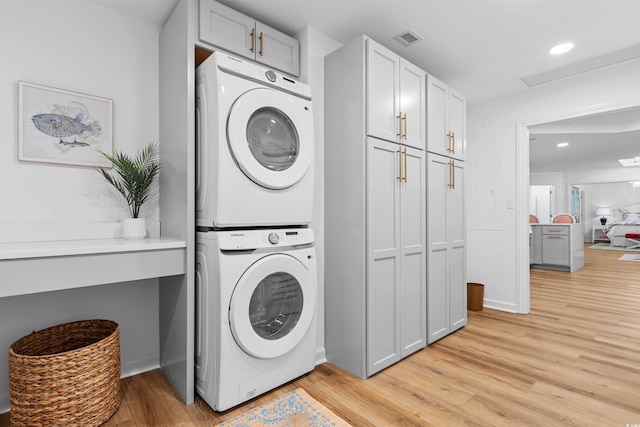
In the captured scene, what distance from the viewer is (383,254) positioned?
2.21 metres

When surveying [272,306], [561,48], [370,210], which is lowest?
[272,306]

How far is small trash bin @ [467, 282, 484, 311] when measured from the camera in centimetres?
355

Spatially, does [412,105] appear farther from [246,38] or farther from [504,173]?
[504,173]

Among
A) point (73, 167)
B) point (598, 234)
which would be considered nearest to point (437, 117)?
point (73, 167)

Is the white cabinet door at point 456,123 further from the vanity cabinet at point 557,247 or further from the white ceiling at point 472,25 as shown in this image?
the vanity cabinet at point 557,247

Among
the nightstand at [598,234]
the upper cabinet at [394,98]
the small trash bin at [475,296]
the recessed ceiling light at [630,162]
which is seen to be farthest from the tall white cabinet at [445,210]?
the nightstand at [598,234]

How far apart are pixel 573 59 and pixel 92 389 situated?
4189 mm

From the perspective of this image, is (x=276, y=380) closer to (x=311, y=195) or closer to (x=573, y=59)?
(x=311, y=195)

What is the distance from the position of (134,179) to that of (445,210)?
7.81 feet

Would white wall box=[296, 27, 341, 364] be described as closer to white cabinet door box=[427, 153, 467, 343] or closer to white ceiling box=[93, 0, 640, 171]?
white ceiling box=[93, 0, 640, 171]

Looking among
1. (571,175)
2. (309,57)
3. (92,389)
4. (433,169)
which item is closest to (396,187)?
(433,169)

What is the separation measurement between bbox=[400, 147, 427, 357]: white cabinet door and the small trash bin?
4.29 feet

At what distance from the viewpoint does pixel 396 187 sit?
2307 mm

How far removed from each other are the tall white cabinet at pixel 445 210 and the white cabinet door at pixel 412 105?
0.09 m
